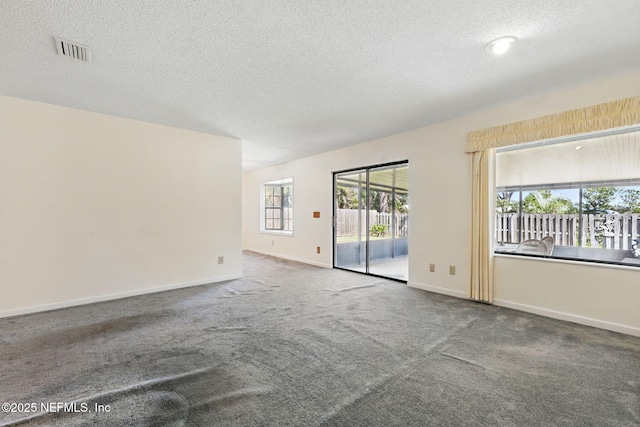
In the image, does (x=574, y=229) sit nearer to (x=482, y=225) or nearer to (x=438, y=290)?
(x=482, y=225)

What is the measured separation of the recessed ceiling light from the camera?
215 centimetres

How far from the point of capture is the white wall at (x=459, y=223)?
2.81 meters

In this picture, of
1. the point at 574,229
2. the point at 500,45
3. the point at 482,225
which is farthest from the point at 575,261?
the point at 500,45

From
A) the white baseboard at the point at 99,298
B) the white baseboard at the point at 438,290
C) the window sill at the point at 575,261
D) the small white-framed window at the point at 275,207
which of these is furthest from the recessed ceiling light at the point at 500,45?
the small white-framed window at the point at 275,207

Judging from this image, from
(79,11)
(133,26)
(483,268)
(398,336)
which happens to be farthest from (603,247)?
(79,11)

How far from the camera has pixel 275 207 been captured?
793 cm

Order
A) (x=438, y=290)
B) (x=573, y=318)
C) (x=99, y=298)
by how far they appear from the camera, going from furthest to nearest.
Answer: (x=438, y=290), (x=99, y=298), (x=573, y=318)

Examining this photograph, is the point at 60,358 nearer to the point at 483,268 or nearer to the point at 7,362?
the point at 7,362

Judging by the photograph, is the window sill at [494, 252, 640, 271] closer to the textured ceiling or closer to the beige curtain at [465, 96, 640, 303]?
the beige curtain at [465, 96, 640, 303]

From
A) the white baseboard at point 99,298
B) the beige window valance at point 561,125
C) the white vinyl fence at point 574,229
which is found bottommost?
the white baseboard at point 99,298

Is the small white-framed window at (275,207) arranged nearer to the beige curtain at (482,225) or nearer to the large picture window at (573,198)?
the beige curtain at (482,225)

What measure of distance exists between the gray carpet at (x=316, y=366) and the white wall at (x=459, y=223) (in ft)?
0.88

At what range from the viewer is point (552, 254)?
10.8ft

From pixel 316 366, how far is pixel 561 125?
11.1ft
